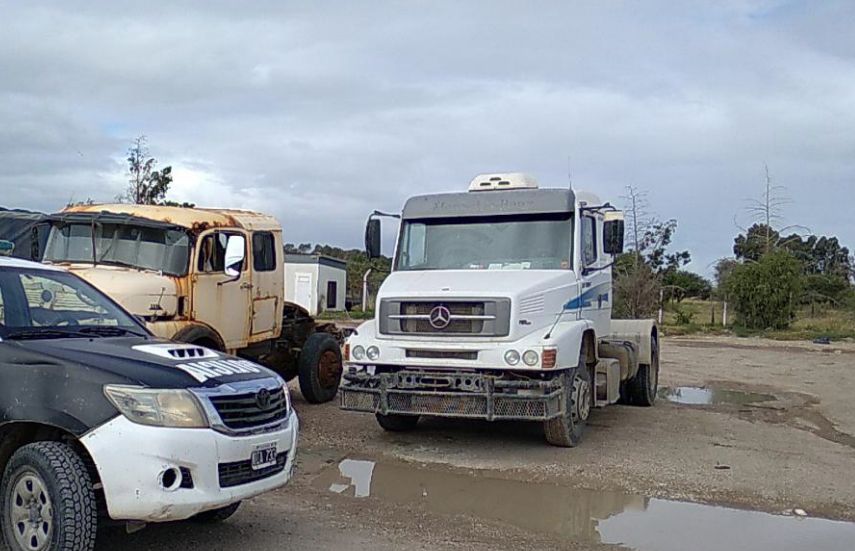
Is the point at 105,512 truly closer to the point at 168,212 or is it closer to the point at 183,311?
the point at 183,311

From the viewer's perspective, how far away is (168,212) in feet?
33.9

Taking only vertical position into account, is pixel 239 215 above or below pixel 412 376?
above

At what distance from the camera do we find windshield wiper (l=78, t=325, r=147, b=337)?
19.2 ft

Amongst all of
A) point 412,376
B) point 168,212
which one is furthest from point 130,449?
point 168,212

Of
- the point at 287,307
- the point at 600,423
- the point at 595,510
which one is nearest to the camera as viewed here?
the point at 595,510

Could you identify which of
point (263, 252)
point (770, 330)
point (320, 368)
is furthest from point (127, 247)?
point (770, 330)

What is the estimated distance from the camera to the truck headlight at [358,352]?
9.52 metres

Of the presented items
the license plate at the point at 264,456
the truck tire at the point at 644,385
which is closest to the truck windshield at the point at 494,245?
the truck tire at the point at 644,385

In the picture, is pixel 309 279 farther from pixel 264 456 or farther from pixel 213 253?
pixel 264 456

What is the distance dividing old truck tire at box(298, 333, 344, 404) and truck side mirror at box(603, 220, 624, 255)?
438 cm

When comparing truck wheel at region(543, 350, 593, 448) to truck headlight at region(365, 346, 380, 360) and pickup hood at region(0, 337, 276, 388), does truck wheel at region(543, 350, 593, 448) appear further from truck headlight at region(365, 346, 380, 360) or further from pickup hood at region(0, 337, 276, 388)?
pickup hood at region(0, 337, 276, 388)

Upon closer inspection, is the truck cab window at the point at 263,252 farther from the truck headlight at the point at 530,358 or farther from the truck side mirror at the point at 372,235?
the truck headlight at the point at 530,358

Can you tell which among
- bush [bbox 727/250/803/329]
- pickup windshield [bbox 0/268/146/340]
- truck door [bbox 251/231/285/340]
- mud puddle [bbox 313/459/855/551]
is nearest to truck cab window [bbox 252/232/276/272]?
truck door [bbox 251/231/285/340]

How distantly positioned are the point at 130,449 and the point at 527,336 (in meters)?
5.13
